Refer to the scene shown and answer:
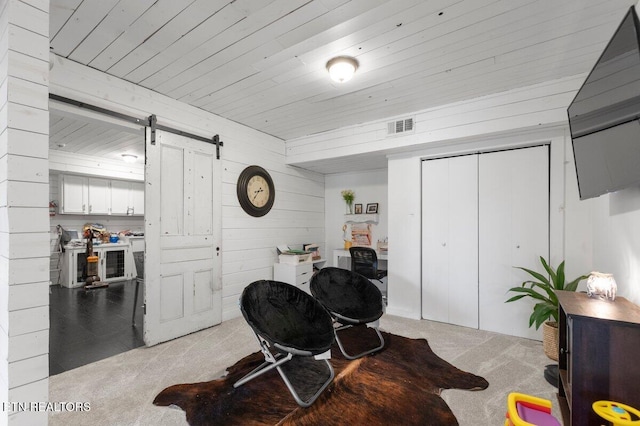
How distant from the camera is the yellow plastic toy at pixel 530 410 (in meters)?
1.32

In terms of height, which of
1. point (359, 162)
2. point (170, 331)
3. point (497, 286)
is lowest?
point (170, 331)

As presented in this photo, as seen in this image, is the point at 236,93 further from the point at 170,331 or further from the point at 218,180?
the point at 170,331

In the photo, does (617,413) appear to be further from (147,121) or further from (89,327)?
(89,327)

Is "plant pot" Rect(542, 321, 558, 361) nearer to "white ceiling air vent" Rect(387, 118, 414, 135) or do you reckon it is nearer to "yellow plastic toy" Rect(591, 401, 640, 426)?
"yellow plastic toy" Rect(591, 401, 640, 426)

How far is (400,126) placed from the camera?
358 centimetres

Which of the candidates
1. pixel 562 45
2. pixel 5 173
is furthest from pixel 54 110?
pixel 562 45

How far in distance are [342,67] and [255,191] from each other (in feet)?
7.17

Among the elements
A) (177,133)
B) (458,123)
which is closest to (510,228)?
(458,123)

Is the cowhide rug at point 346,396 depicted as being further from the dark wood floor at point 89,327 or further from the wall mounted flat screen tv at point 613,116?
the wall mounted flat screen tv at point 613,116

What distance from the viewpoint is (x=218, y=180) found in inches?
142

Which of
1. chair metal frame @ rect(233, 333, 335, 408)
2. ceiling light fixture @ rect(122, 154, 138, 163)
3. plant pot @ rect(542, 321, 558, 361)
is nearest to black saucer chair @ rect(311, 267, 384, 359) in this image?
chair metal frame @ rect(233, 333, 335, 408)

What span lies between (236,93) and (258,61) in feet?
2.28

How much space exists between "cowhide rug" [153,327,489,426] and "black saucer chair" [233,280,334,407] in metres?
0.08

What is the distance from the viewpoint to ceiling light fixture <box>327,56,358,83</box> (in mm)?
2343
